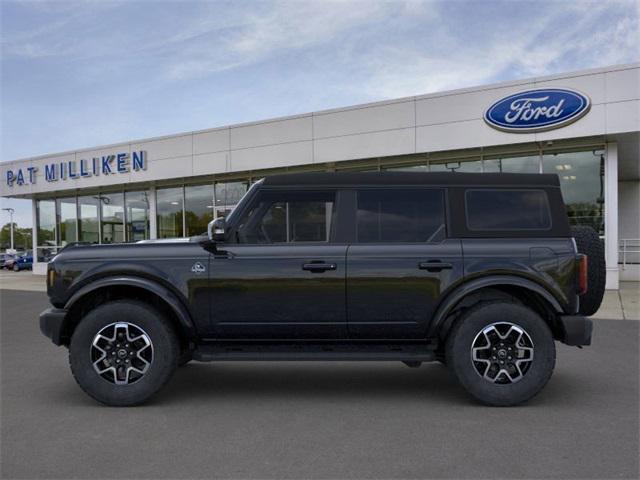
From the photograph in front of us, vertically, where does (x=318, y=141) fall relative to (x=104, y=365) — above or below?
above

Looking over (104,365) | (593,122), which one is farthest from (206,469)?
(593,122)

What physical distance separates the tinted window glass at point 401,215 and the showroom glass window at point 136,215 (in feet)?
61.4

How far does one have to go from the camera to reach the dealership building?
42.8 ft

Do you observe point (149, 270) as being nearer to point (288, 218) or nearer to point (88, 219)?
point (288, 218)

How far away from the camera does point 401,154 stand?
15.2m

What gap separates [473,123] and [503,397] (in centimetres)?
1101

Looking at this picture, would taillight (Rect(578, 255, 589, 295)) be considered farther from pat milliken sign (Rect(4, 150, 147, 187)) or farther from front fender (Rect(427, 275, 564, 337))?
pat milliken sign (Rect(4, 150, 147, 187))

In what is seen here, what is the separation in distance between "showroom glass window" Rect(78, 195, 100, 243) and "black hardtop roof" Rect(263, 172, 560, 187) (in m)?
21.1

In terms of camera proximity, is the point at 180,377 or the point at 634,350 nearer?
the point at 180,377

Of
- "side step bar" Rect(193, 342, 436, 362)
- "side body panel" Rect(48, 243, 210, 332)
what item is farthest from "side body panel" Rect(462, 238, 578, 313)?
"side body panel" Rect(48, 243, 210, 332)

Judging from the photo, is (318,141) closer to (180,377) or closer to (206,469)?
(180,377)

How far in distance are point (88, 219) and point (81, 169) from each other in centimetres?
275

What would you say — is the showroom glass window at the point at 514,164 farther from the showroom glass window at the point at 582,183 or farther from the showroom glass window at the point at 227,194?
the showroom glass window at the point at 227,194

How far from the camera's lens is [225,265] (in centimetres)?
448
